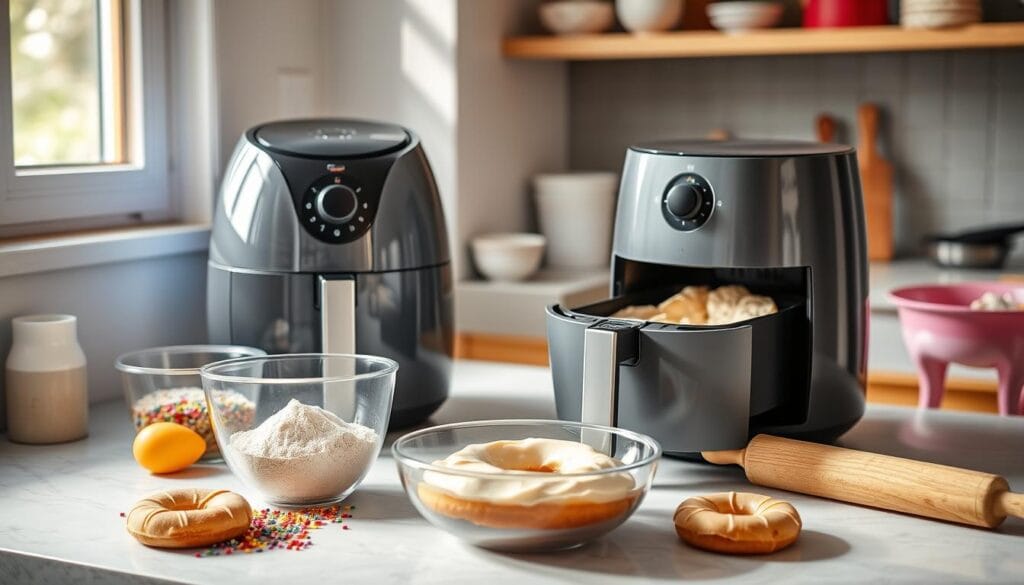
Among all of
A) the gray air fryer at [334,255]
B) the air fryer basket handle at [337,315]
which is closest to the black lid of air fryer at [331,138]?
the gray air fryer at [334,255]

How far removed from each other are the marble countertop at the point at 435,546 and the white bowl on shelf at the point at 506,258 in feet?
4.54

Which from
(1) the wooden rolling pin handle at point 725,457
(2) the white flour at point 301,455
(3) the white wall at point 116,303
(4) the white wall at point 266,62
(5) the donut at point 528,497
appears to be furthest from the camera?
(4) the white wall at point 266,62

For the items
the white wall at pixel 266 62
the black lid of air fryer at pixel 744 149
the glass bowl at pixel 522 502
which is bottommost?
the glass bowl at pixel 522 502

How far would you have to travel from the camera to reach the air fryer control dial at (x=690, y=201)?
1.25m

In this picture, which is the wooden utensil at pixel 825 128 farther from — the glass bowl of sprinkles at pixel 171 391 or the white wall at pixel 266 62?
the glass bowl of sprinkles at pixel 171 391

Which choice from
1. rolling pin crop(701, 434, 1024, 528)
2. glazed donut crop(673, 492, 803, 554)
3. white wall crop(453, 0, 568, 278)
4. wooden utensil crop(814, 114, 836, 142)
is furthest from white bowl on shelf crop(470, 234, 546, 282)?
glazed donut crop(673, 492, 803, 554)

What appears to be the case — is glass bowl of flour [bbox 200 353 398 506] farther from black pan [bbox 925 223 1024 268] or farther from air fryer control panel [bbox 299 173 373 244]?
black pan [bbox 925 223 1024 268]

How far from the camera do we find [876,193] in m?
2.84

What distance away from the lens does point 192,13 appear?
1.70 m

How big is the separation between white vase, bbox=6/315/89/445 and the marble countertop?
6 cm

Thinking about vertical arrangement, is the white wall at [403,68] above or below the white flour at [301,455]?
above

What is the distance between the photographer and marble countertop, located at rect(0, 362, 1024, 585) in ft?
3.05

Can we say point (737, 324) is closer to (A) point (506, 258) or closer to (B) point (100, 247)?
(B) point (100, 247)

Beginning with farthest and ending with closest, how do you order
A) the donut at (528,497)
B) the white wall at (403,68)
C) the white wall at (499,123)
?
the white wall at (499,123) → the white wall at (403,68) → the donut at (528,497)
